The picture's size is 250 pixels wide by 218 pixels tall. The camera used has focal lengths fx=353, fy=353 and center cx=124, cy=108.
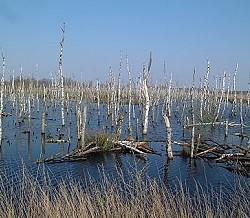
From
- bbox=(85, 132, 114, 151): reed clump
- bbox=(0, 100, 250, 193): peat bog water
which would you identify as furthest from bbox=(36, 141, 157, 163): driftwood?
bbox=(0, 100, 250, 193): peat bog water

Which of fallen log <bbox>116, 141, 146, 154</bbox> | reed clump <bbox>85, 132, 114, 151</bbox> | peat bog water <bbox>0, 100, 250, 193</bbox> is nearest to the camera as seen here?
peat bog water <bbox>0, 100, 250, 193</bbox>

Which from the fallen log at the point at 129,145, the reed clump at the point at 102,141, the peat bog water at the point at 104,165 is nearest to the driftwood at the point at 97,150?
the fallen log at the point at 129,145

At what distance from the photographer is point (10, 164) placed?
13859mm

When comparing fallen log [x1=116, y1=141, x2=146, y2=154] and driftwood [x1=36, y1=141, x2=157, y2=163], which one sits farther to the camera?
fallen log [x1=116, y1=141, x2=146, y2=154]

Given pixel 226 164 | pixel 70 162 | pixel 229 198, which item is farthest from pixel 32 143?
pixel 229 198

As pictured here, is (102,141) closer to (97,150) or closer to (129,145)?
(97,150)

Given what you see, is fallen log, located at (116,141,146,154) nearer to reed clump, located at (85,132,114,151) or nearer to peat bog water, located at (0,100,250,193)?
peat bog water, located at (0,100,250,193)

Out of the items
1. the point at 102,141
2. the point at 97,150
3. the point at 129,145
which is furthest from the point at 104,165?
the point at 129,145

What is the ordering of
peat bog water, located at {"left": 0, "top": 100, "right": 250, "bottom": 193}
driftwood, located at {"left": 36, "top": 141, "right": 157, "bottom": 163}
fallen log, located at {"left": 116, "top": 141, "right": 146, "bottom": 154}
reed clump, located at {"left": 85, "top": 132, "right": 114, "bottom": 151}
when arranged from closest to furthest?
peat bog water, located at {"left": 0, "top": 100, "right": 250, "bottom": 193} → driftwood, located at {"left": 36, "top": 141, "right": 157, "bottom": 163} → fallen log, located at {"left": 116, "top": 141, "right": 146, "bottom": 154} → reed clump, located at {"left": 85, "top": 132, "right": 114, "bottom": 151}

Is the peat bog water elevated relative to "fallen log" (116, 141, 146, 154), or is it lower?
lower

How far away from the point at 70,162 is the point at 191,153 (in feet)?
17.7

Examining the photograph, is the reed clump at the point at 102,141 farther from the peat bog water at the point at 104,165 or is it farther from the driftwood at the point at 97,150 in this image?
the peat bog water at the point at 104,165

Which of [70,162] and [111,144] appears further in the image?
[111,144]

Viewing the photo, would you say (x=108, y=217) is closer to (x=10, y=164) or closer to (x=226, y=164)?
(x=10, y=164)
